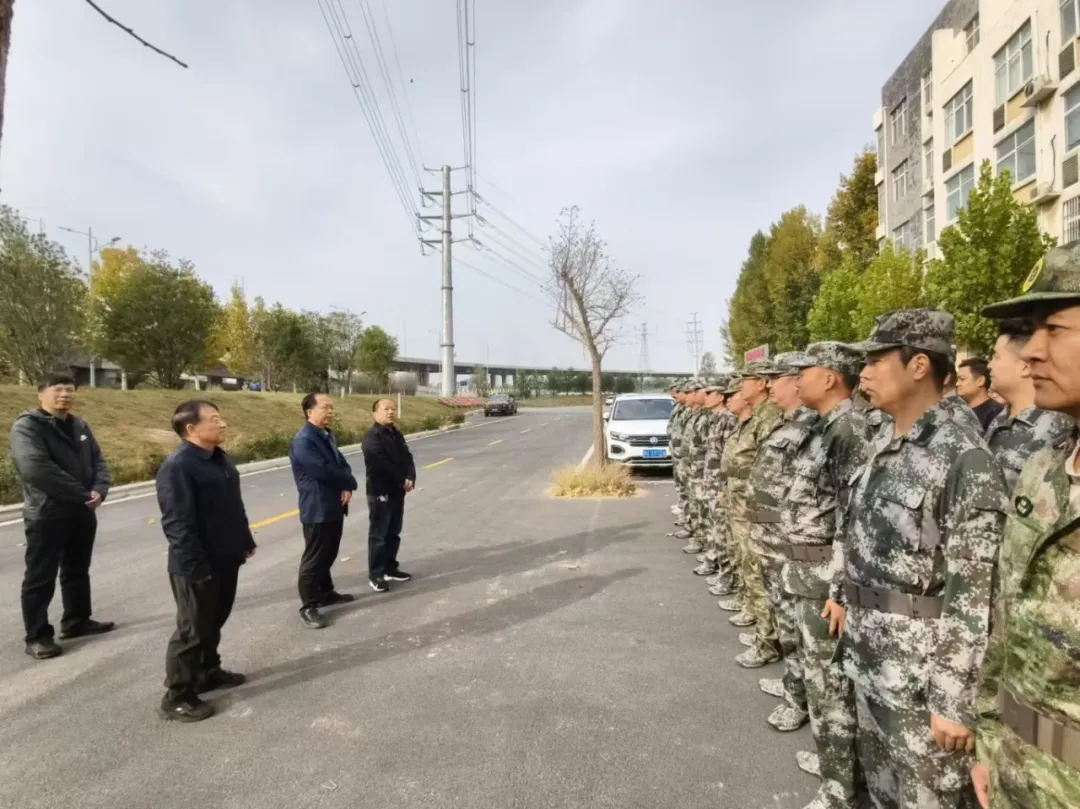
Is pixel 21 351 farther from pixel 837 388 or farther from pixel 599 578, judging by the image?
pixel 837 388

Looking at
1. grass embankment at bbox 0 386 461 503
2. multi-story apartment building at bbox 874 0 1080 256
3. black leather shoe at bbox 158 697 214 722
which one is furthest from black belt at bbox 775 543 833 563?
multi-story apartment building at bbox 874 0 1080 256

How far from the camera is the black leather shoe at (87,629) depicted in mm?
4707

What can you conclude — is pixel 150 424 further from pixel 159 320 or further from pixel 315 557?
pixel 315 557

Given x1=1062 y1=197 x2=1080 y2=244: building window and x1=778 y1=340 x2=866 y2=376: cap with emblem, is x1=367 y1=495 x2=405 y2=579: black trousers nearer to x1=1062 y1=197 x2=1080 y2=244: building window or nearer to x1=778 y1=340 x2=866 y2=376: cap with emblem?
x1=778 y1=340 x2=866 y2=376: cap with emblem

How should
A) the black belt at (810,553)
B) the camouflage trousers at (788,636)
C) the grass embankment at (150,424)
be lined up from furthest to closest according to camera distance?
the grass embankment at (150,424)
the camouflage trousers at (788,636)
the black belt at (810,553)

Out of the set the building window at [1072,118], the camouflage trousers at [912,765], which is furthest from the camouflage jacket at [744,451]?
the building window at [1072,118]

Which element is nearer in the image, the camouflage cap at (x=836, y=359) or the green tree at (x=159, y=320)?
the camouflage cap at (x=836, y=359)

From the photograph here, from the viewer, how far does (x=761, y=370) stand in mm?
4961

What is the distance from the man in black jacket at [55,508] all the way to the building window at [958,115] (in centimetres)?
2573

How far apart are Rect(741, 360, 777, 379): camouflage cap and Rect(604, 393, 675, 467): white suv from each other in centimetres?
762

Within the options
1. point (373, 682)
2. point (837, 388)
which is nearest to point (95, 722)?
point (373, 682)

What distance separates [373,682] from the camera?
392 cm

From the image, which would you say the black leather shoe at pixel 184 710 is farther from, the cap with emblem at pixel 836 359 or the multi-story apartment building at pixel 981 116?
the multi-story apartment building at pixel 981 116

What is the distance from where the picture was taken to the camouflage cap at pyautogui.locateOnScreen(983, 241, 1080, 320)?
134 centimetres
